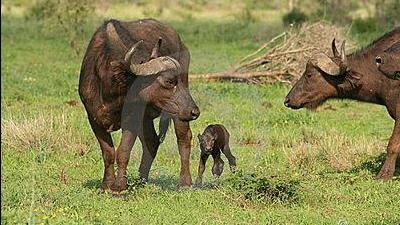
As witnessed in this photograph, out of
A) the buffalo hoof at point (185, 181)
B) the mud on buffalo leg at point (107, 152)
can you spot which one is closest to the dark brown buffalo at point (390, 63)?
the buffalo hoof at point (185, 181)

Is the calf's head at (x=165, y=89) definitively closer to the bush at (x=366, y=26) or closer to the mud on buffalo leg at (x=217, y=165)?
the mud on buffalo leg at (x=217, y=165)

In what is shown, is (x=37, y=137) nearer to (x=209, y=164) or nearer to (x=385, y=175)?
(x=209, y=164)

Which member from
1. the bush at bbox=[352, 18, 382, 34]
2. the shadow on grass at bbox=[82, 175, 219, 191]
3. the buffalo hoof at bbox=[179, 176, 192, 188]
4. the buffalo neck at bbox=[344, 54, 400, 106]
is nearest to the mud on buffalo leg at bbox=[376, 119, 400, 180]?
the buffalo neck at bbox=[344, 54, 400, 106]

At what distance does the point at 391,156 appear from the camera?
10000mm

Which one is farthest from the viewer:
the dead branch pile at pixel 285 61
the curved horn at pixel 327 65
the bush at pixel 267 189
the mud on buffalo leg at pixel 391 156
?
the dead branch pile at pixel 285 61

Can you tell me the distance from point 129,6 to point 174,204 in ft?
110

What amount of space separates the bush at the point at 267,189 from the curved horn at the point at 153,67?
1306 mm

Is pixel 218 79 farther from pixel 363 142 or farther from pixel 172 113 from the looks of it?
pixel 172 113

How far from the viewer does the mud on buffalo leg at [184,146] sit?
9.68 metres

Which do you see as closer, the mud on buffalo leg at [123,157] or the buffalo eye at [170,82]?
the buffalo eye at [170,82]

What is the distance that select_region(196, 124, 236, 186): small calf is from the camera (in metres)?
10.1

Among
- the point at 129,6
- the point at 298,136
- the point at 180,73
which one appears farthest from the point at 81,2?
the point at 129,6

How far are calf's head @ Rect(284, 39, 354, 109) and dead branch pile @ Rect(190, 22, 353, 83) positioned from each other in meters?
6.56

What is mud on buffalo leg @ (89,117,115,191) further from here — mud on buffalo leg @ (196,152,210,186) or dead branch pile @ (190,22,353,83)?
dead branch pile @ (190,22,353,83)
